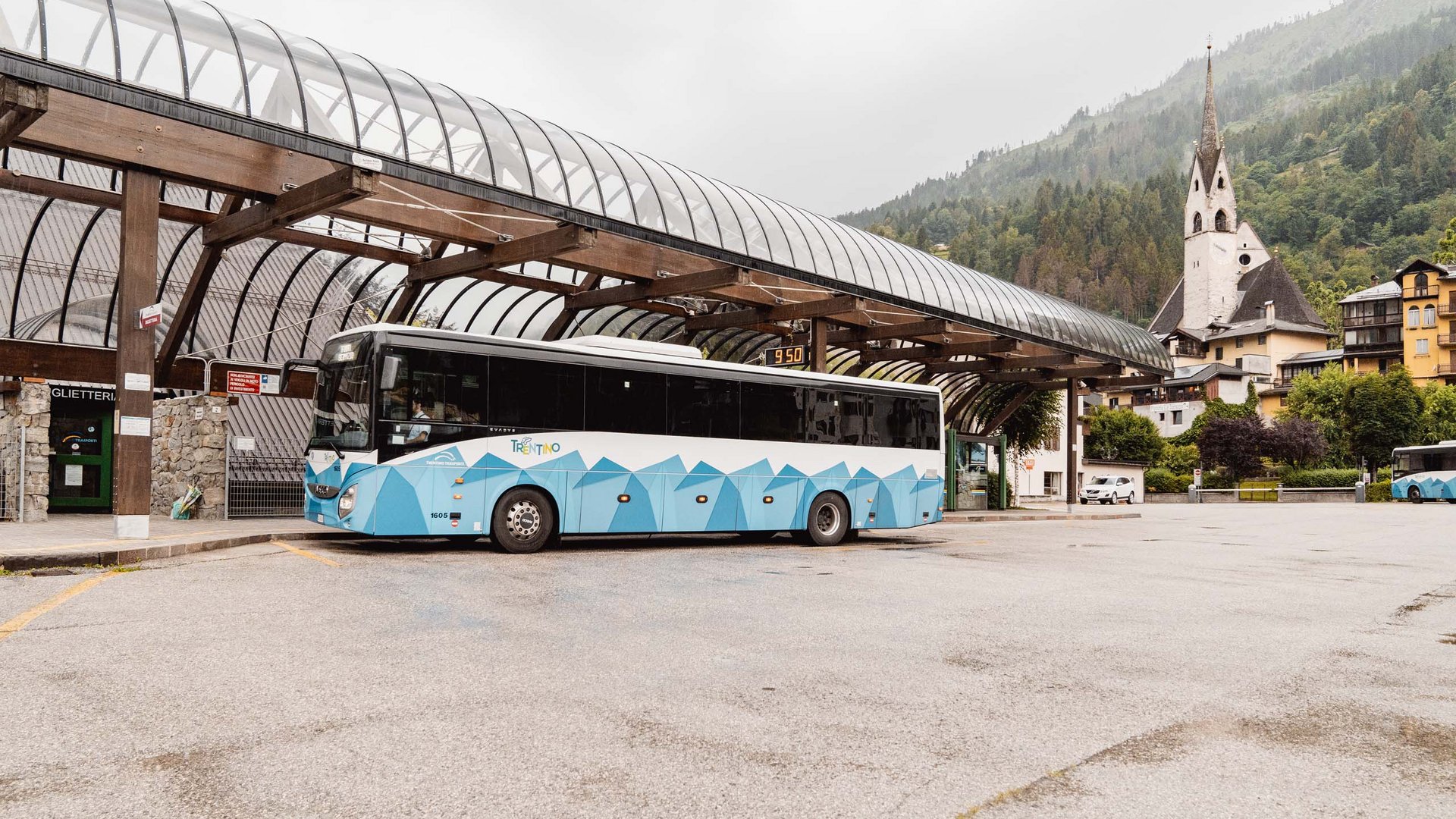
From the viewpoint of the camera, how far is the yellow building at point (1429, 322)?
8144 centimetres

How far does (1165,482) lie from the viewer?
69125 millimetres

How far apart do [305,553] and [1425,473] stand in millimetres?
52926

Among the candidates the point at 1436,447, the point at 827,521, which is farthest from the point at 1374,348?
the point at 827,521

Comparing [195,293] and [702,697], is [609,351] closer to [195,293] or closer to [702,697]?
[195,293]

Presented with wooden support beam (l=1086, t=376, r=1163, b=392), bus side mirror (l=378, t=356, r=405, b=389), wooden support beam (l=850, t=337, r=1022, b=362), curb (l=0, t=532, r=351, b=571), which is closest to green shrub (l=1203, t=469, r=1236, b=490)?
wooden support beam (l=1086, t=376, r=1163, b=392)

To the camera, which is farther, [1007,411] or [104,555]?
[1007,411]

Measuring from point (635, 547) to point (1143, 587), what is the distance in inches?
302

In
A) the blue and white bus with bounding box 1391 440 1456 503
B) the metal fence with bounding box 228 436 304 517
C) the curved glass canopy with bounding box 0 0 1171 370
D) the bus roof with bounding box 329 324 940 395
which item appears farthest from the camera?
the blue and white bus with bounding box 1391 440 1456 503

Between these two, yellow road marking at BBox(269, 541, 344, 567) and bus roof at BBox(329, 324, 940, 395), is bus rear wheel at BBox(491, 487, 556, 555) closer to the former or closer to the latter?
bus roof at BBox(329, 324, 940, 395)

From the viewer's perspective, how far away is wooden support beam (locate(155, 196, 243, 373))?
15984mm

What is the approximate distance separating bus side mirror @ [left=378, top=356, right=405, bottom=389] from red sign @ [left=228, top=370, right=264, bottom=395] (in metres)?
6.79

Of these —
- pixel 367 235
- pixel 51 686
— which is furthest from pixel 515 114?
pixel 51 686

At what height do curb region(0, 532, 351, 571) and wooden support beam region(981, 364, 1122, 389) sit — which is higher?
wooden support beam region(981, 364, 1122, 389)

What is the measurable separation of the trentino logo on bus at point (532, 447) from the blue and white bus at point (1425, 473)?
48699 millimetres
